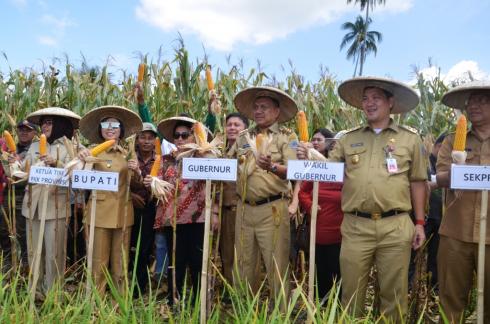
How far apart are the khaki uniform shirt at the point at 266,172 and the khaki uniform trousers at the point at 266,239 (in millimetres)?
94

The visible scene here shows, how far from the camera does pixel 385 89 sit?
3029mm

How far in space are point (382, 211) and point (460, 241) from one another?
547 millimetres

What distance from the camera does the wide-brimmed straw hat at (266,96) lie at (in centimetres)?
356

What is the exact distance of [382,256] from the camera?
2.98 m

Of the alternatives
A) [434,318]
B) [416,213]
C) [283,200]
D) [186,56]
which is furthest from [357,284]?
[186,56]

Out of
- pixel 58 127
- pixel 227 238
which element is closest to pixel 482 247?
pixel 227 238

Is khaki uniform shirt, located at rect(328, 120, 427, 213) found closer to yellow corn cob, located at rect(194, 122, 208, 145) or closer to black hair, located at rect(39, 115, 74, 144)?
yellow corn cob, located at rect(194, 122, 208, 145)

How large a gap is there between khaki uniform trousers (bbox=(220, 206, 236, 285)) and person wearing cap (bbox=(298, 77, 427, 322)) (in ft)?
4.30

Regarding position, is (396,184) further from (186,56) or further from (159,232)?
(186,56)

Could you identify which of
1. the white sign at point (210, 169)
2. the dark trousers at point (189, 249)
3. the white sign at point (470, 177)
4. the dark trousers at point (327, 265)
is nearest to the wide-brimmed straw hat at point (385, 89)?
the white sign at point (470, 177)

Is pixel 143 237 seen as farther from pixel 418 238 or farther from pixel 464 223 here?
pixel 464 223

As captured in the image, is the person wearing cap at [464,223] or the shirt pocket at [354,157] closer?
the person wearing cap at [464,223]

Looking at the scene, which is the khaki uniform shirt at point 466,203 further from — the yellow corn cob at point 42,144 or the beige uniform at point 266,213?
the yellow corn cob at point 42,144

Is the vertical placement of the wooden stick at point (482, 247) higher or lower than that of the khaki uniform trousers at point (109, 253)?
higher
